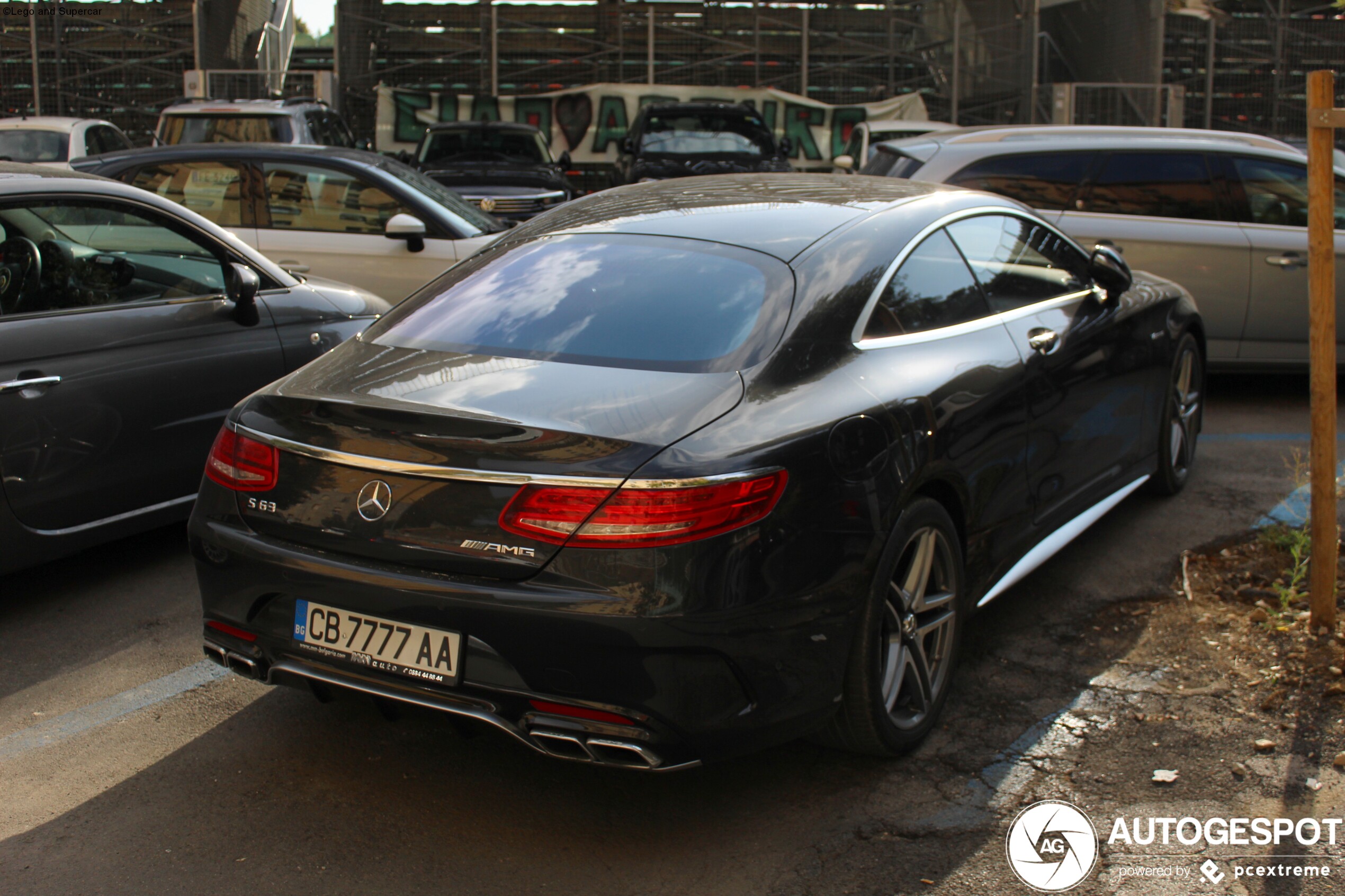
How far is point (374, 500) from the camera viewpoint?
9.61ft

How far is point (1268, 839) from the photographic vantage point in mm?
3068

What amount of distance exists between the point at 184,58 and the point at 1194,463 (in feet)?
77.3

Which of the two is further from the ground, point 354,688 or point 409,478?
point 409,478

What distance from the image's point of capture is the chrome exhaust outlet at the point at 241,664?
3.19 m

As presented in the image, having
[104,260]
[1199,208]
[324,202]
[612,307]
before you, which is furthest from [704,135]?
[612,307]

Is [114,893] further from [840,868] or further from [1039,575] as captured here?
[1039,575]

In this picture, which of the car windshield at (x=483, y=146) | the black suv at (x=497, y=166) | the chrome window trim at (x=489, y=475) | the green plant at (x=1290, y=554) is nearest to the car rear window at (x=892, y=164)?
the green plant at (x=1290, y=554)

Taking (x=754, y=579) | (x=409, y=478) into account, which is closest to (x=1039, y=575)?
(x=754, y=579)

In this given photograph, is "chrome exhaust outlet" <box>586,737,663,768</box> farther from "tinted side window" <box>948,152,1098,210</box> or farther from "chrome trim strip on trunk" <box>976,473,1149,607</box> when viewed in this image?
"tinted side window" <box>948,152,1098,210</box>

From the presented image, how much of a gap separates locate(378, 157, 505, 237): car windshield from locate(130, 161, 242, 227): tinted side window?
3.19 ft

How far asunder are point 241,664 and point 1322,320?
3437mm

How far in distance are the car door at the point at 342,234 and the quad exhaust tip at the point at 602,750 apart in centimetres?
581

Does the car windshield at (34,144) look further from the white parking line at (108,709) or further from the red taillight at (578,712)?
the red taillight at (578,712)

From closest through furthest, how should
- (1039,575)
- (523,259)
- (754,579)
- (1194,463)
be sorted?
(754,579) → (523,259) → (1039,575) → (1194,463)
